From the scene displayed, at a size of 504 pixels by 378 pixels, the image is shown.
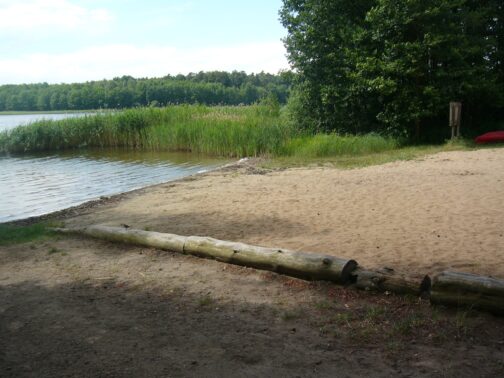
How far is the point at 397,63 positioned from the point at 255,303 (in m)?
13.9

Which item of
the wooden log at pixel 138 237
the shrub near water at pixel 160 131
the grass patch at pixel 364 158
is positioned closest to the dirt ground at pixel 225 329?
the wooden log at pixel 138 237

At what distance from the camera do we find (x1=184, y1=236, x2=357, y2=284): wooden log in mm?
→ 5066

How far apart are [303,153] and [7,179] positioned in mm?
10603

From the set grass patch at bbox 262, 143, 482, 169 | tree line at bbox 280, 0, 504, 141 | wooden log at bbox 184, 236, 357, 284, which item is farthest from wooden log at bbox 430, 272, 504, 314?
tree line at bbox 280, 0, 504, 141

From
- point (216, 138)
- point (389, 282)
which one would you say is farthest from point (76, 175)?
point (389, 282)

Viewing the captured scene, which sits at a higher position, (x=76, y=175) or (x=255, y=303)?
(x=255, y=303)

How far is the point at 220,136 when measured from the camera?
21953 mm

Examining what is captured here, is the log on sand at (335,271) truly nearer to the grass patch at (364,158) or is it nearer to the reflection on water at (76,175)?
the reflection on water at (76,175)

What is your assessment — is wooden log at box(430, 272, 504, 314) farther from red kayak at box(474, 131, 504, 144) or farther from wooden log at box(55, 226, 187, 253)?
red kayak at box(474, 131, 504, 144)

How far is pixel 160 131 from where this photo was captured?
1008 inches

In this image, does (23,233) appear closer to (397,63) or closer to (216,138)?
(397,63)

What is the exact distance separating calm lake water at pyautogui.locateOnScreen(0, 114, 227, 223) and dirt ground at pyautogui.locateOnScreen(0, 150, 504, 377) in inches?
182

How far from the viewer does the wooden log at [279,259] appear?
199 inches

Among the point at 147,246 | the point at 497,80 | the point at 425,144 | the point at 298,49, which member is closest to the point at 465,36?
the point at 497,80
